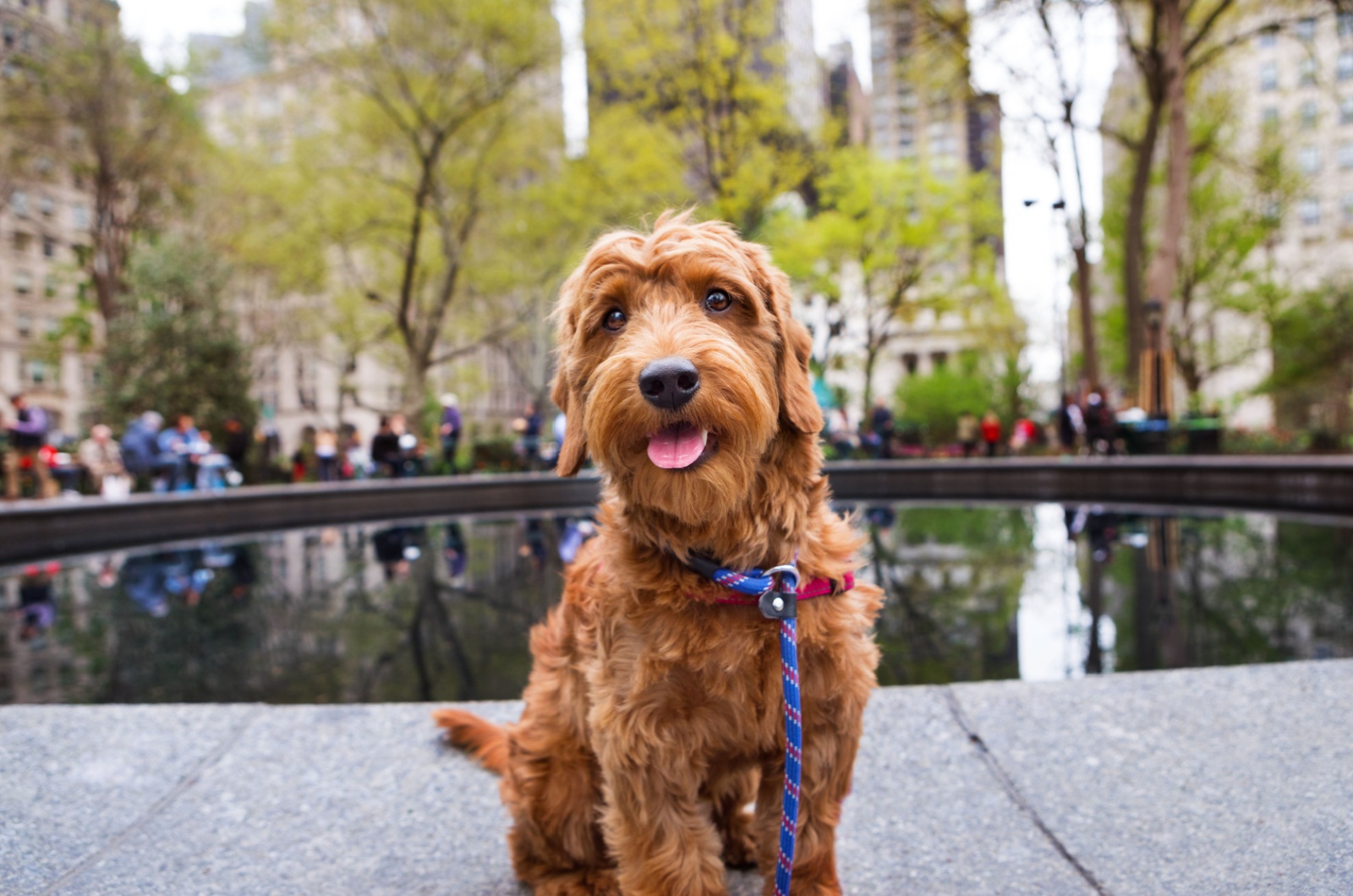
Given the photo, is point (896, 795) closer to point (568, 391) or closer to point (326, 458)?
point (568, 391)

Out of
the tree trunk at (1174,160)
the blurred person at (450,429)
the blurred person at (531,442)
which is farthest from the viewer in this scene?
the blurred person at (531,442)

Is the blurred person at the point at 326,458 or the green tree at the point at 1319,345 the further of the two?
the green tree at the point at 1319,345

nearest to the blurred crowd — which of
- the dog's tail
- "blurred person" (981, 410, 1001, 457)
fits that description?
the dog's tail

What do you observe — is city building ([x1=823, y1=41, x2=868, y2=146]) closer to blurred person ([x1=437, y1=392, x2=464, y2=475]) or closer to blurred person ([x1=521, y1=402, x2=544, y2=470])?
blurred person ([x1=521, y1=402, x2=544, y2=470])

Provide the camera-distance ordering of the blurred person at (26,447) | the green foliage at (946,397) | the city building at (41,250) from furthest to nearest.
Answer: the green foliage at (946,397)
the city building at (41,250)
the blurred person at (26,447)

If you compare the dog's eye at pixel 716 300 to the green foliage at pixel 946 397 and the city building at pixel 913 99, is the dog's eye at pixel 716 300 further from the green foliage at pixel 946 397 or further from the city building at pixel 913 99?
the green foliage at pixel 946 397

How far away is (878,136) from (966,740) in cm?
A: 8827

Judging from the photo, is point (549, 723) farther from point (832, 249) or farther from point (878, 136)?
point (878, 136)

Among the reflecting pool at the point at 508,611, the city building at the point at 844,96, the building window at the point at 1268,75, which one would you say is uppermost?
the building window at the point at 1268,75

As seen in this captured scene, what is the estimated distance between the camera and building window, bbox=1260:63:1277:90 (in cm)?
5803


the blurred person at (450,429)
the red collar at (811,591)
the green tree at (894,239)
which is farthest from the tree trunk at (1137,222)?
the red collar at (811,591)

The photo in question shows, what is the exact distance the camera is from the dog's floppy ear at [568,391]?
202 centimetres

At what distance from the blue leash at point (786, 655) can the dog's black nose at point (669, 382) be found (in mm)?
414

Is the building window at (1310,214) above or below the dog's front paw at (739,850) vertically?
above
